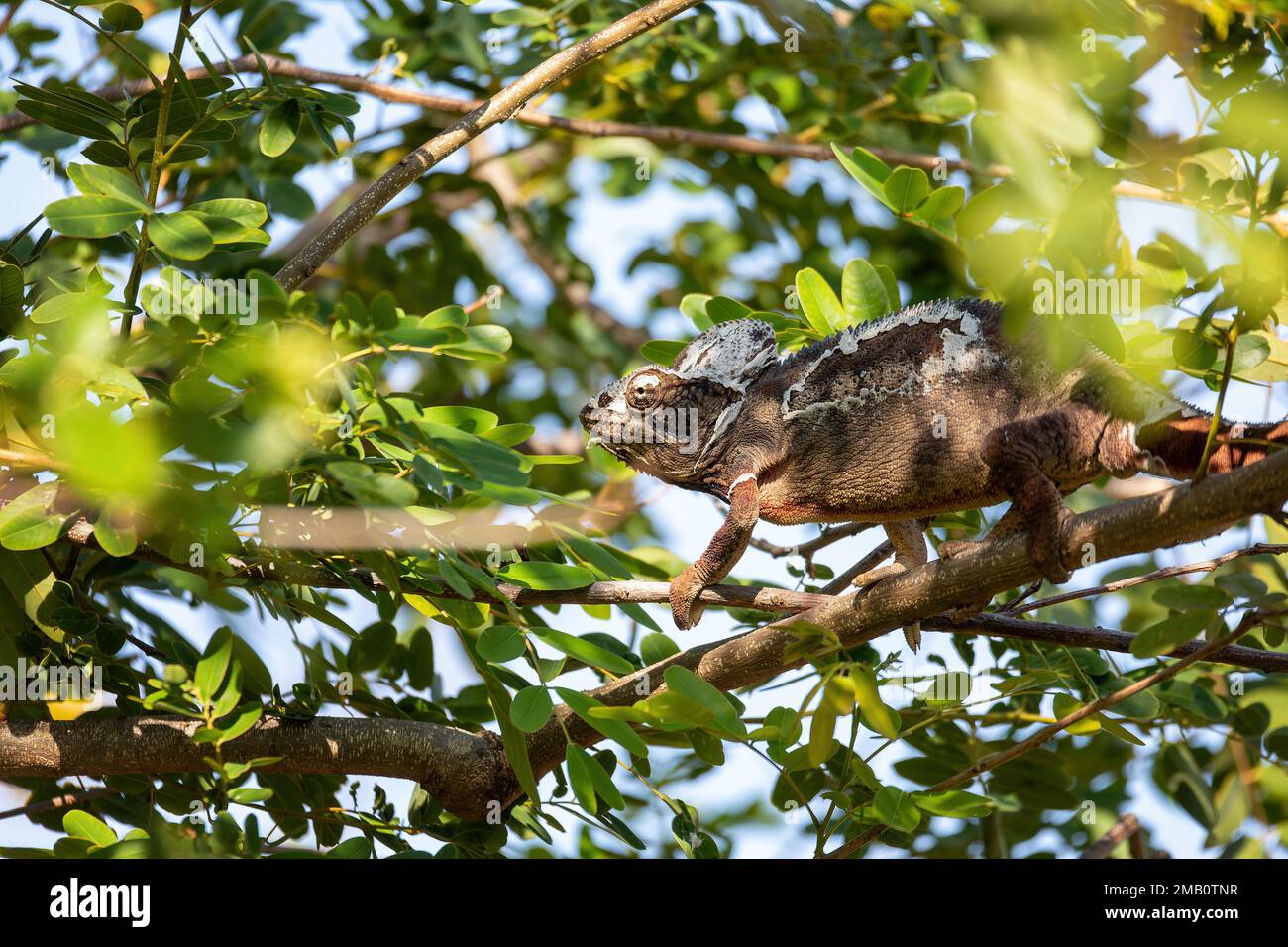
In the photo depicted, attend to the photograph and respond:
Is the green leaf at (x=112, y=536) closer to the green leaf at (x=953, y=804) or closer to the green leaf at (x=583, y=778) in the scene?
the green leaf at (x=583, y=778)

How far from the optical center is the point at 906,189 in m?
2.85

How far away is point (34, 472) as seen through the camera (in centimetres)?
243

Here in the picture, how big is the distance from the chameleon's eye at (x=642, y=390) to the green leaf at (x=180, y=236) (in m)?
1.22

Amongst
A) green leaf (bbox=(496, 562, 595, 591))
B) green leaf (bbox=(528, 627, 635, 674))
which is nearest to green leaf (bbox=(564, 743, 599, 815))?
green leaf (bbox=(528, 627, 635, 674))

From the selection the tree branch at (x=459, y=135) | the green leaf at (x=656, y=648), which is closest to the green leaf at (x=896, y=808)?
the green leaf at (x=656, y=648)

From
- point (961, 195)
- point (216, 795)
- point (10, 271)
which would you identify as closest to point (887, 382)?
point (961, 195)

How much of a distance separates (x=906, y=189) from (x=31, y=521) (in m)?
1.98

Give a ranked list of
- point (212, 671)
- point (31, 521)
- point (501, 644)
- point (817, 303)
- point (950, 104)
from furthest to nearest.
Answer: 1. point (950, 104)
2. point (817, 303)
3. point (501, 644)
4. point (212, 671)
5. point (31, 521)

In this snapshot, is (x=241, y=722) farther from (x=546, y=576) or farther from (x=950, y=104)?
(x=950, y=104)

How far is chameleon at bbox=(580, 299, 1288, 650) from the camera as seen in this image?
240 centimetres

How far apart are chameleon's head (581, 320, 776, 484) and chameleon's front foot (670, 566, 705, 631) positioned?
0.49 metres

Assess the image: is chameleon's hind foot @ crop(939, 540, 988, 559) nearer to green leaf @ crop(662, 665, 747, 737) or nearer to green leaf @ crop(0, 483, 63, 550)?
green leaf @ crop(662, 665, 747, 737)

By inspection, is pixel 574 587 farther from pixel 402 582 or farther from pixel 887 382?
pixel 887 382

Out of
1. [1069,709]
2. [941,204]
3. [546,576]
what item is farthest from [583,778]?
[941,204]
